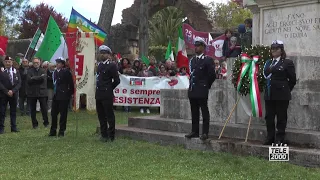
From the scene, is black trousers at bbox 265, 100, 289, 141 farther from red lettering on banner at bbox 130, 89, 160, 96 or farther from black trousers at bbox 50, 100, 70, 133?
red lettering on banner at bbox 130, 89, 160, 96

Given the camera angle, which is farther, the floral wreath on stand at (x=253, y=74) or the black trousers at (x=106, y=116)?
the black trousers at (x=106, y=116)

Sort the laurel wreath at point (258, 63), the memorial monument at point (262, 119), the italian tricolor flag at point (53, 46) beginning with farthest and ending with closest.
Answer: the italian tricolor flag at point (53, 46) → the laurel wreath at point (258, 63) → the memorial monument at point (262, 119)

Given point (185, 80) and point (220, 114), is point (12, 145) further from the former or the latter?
point (185, 80)

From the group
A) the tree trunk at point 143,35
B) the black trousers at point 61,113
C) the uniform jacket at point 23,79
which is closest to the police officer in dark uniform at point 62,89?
the black trousers at point 61,113

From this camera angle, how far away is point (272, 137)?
8242 millimetres

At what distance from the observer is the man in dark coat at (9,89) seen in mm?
12625

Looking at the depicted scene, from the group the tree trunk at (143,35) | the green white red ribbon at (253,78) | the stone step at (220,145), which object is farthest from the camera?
the tree trunk at (143,35)

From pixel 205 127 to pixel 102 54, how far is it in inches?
110

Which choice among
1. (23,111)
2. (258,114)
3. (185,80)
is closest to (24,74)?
(23,111)

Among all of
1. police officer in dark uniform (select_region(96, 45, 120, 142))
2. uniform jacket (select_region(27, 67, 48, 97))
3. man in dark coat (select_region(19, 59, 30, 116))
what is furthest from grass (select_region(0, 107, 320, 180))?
man in dark coat (select_region(19, 59, 30, 116))

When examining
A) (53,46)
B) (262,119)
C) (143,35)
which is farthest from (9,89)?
(143,35)

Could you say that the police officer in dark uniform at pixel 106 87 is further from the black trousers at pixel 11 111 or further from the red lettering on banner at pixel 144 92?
the red lettering on banner at pixel 144 92

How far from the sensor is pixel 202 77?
9.13 metres

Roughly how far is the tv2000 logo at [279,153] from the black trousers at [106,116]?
3729mm
